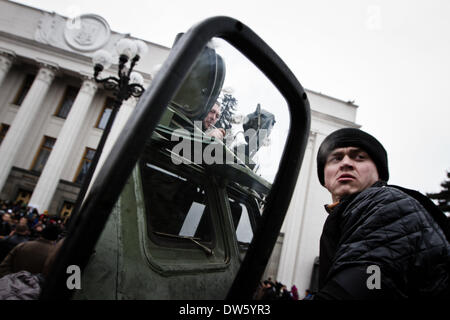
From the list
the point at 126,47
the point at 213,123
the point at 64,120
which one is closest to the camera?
the point at 213,123

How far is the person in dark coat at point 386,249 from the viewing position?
687mm

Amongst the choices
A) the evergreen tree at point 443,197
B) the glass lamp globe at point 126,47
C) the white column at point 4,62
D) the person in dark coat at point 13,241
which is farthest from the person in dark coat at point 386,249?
the evergreen tree at point 443,197

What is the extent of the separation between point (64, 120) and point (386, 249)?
843 inches

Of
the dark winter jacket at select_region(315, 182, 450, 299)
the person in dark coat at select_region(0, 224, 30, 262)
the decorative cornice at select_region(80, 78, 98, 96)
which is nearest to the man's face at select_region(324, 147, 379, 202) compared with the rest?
the dark winter jacket at select_region(315, 182, 450, 299)

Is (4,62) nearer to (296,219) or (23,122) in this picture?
(23,122)

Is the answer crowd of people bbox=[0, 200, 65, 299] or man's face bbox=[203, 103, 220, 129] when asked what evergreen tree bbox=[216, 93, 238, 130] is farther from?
crowd of people bbox=[0, 200, 65, 299]

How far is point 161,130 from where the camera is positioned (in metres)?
1.08

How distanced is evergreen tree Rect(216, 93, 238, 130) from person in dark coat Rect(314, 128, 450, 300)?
607 mm

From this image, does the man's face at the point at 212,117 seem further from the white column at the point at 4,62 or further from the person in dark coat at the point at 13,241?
the white column at the point at 4,62

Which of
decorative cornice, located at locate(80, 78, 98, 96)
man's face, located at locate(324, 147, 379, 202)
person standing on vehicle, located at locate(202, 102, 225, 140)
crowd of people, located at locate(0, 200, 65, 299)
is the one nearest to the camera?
person standing on vehicle, located at locate(202, 102, 225, 140)

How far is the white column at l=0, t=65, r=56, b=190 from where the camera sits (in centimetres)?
1544

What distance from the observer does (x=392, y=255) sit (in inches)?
28.4

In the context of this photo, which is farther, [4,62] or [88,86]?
[88,86]

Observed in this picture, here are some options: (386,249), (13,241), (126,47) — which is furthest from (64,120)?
(386,249)
